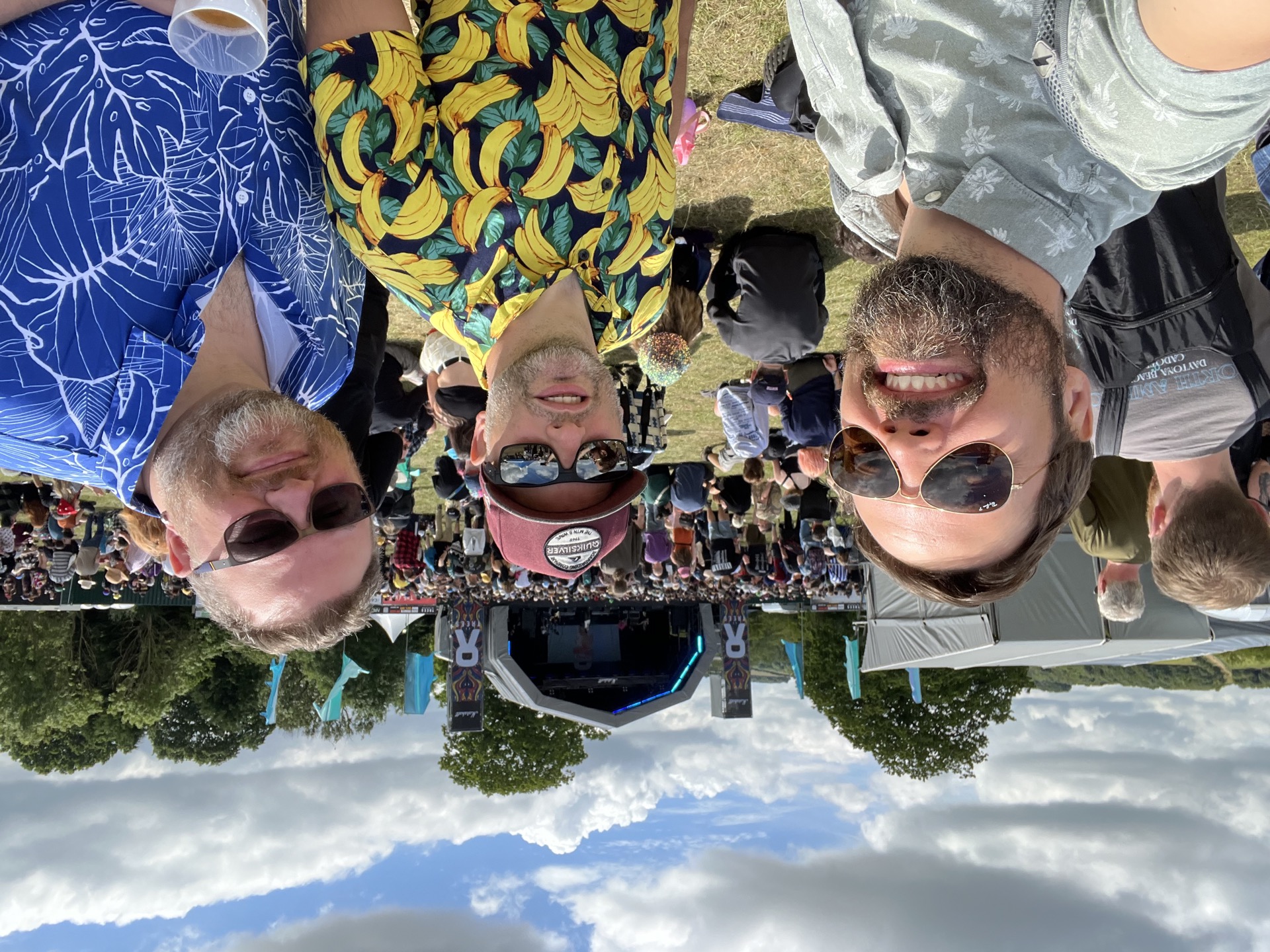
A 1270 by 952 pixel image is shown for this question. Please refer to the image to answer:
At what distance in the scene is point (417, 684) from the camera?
19281 mm

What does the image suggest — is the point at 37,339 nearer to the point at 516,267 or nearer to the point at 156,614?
the point at 516,267

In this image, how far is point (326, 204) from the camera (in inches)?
116

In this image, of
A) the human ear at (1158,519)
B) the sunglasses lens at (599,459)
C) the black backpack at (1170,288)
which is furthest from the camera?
the human ear at (1158,519)

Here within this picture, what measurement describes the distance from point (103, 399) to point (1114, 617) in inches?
310

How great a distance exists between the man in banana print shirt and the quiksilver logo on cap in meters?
0.01

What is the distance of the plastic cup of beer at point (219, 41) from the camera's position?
2.11 m

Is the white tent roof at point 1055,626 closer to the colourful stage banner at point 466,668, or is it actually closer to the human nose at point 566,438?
the human nose at point 566,438

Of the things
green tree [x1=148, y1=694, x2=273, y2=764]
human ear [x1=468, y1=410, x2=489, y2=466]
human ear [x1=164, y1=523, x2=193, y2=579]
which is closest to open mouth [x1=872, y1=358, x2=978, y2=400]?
human ear [x1=468, y1=410, x2=489, y2=466]

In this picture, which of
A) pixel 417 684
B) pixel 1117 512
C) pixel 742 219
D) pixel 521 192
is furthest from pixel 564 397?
pixel 417 684

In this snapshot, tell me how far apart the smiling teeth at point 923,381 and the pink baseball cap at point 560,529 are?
55.1 inches

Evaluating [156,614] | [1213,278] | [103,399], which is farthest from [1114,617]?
[156,614]

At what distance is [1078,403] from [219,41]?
309 cm

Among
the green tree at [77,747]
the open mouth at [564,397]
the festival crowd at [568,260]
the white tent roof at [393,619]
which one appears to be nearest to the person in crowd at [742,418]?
the festival crowd at [568,260]

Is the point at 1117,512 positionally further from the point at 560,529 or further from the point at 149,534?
the point at 149,534
